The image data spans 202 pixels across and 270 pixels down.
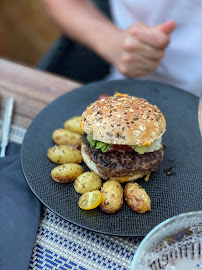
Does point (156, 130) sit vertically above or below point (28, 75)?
above

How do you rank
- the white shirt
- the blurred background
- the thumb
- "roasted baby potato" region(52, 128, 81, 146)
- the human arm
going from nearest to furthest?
"roasted baby potato" region(52, 128, 81, 146)
the thumb
the human arm
the white shirt
the blurred background

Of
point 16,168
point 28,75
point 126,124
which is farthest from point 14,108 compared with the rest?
point 126,124

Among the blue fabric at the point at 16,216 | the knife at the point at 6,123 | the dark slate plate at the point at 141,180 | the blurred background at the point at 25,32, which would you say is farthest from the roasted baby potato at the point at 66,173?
the blurred background at the point at 25,32

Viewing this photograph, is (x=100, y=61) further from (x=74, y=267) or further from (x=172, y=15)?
(x=74, y=267)

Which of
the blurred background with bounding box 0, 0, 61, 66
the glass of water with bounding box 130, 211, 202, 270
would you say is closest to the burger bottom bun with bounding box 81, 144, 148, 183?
the glass of water with bounding box 130, 211, 202, 270

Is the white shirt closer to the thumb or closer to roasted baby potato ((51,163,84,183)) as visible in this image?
the thumb

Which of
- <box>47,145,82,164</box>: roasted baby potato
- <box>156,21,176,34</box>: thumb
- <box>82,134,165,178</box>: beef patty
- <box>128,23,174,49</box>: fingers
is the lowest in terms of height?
<box>47,145,82,164</box>: roasted baby potato

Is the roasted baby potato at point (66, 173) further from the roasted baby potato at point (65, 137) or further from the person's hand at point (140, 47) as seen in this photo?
the person's hand at point (140, 47)
